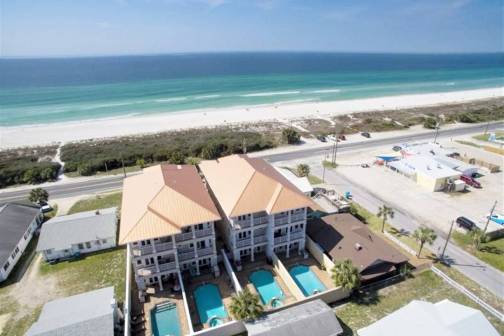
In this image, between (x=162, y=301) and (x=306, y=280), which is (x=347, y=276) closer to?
(x=306, y=280)

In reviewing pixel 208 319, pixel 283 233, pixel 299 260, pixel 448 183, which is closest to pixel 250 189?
pixel 283 233

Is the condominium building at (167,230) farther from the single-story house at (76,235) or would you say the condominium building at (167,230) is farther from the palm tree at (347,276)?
the palm tree at (347,276)

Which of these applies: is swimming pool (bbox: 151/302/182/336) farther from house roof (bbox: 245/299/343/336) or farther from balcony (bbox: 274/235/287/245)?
balcony (bbox: 274/235/287/245)

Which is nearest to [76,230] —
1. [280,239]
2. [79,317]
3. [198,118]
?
[79,317]

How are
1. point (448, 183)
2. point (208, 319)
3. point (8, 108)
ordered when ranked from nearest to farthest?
point (208, 319) < point (448, 183) < point (8, 108)

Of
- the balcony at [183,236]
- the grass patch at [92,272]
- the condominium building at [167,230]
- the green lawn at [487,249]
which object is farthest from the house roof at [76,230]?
the green lawn at [487,249]

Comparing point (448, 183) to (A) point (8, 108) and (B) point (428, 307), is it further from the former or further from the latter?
(A) point (8, 108)
